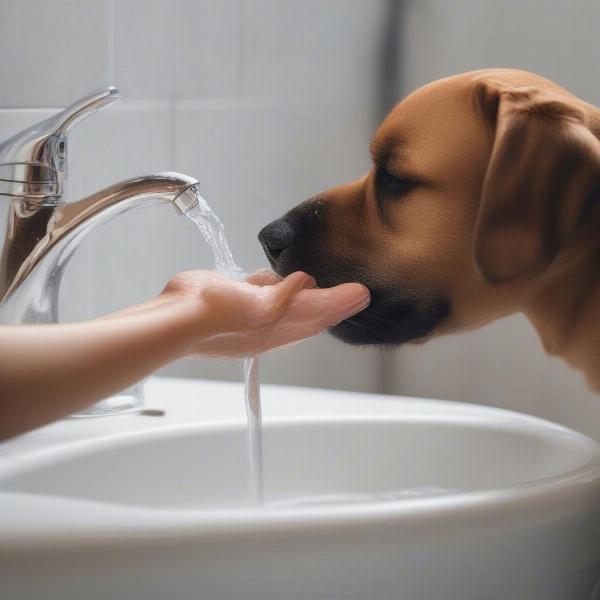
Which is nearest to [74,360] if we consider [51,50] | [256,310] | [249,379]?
[256,310]

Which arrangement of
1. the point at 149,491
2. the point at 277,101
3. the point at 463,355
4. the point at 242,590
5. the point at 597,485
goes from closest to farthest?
1. the point at 242,590
2. the point at 597,485
3. the point at 149,491
4. the point at 463,355
5. the point at 277,101

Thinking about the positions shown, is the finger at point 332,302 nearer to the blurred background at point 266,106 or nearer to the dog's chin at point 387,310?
the dog's chin at point 387,310

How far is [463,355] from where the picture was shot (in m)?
1.12

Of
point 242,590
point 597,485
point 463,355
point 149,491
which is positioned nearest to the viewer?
point 242,590

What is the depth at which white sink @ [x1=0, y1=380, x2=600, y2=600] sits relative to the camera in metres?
0.56

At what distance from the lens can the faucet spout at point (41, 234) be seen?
3.20 ft

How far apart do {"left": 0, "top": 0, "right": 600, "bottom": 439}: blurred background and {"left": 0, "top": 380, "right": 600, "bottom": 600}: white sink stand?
0.13 m

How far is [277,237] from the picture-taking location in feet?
2.93

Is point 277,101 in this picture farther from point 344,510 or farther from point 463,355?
point 344,510

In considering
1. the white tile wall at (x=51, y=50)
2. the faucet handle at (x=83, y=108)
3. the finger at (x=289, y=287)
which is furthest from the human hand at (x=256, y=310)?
the white tile wall at (x=51, y=50)

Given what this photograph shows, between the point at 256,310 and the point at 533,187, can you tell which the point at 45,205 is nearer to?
the point at 256,310

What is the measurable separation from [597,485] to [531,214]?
213 mm

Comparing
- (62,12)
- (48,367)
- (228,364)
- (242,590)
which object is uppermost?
(62,12)

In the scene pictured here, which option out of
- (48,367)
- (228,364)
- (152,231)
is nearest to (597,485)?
(48,367)
